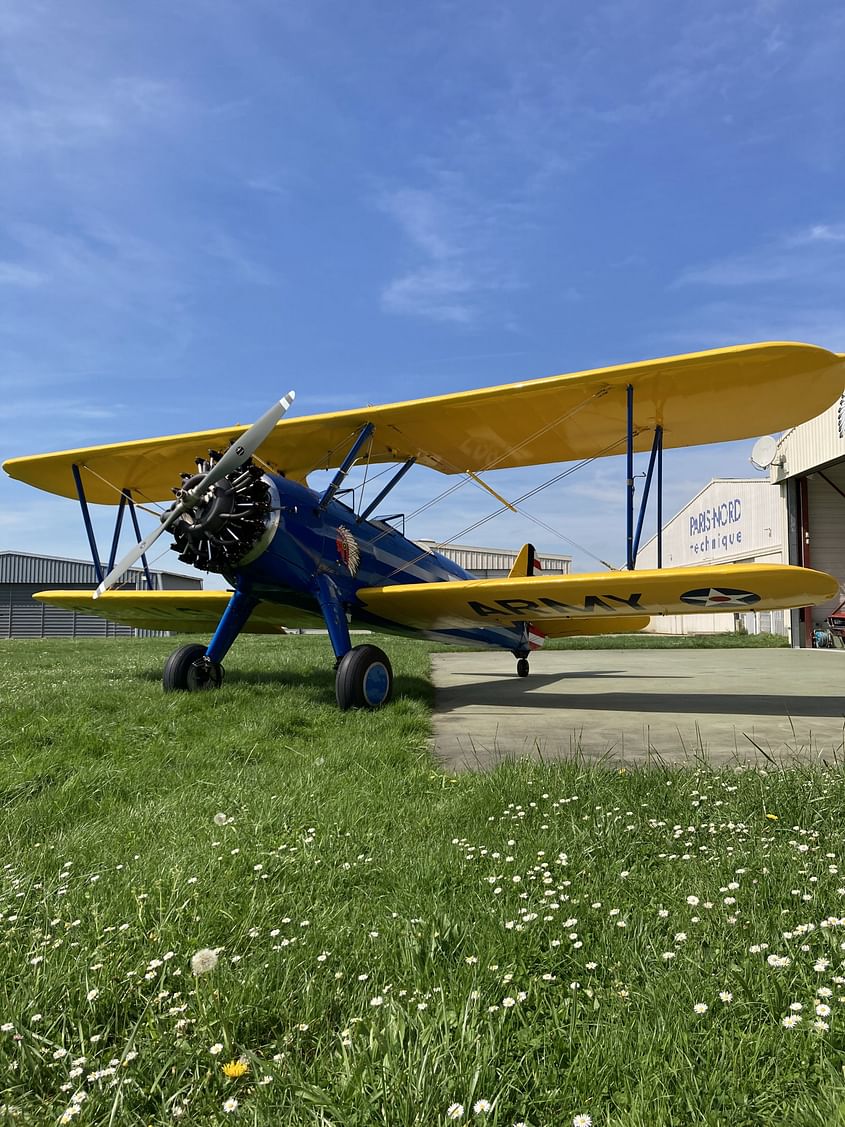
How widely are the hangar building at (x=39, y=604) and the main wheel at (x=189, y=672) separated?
103ft

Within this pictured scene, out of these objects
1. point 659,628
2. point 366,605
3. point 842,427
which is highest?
point 842,427

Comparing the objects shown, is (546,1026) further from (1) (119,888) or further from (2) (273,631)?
(2) (273,631)

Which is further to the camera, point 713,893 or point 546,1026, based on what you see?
point 713,893

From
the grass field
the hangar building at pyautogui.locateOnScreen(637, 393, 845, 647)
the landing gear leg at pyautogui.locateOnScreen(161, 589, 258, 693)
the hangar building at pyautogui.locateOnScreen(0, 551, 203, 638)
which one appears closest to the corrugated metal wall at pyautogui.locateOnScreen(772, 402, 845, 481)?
the hangar building at pyautogui.locateOnScreen(637, 393, 845, 647)

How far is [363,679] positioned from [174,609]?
4.33 meters

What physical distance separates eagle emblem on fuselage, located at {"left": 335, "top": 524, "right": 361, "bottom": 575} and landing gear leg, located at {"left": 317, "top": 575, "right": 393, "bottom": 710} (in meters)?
0.38

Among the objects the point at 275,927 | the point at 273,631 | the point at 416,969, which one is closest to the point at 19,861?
the point at 275,927

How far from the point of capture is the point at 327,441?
325 inches

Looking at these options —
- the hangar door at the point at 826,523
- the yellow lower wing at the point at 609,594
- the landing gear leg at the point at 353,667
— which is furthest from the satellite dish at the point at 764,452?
the landing gear leg at the point at 353,667

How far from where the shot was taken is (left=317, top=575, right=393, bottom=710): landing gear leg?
605 cm

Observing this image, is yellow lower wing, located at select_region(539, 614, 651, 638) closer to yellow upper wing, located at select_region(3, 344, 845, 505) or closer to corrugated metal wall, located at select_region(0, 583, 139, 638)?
yellow upper wing, located at select_region(3, 344, 845, 505)

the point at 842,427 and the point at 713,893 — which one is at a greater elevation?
the point at 842,427

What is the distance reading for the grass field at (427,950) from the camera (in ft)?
4.02

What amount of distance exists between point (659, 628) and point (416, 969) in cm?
4029
